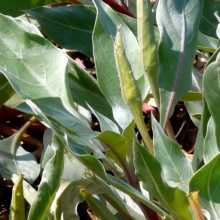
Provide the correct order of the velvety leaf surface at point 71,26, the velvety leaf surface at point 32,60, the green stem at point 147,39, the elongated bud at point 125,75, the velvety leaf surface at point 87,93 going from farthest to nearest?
the velvety leaf surface at point 71,26 < the velvety leaf surface at point 87,93 < the velvety leaf surface at point 32,60 < the green stem at point 147,39 < the elongated bud at point 125,75

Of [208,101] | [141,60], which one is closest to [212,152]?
[208,101]

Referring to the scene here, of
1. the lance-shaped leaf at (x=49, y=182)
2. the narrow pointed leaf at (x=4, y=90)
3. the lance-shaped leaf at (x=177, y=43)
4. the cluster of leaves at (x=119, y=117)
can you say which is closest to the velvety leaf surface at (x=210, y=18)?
the cluster of leaves at (x=119, y=117)

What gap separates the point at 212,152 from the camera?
1086 mm

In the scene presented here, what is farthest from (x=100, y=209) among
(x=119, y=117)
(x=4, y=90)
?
(x=4, y=90)

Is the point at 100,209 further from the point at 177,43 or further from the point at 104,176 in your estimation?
the point at 177,43

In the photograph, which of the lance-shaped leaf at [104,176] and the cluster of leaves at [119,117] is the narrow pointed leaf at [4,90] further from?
the lance-shaped leaf at [104,176]

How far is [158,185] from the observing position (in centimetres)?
100

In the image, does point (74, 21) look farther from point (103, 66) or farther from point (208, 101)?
point (208, 101)

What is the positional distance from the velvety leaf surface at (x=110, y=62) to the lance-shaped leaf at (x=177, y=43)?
0.15 ft

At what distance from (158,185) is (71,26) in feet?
2.04

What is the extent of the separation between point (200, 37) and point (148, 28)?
359 mm

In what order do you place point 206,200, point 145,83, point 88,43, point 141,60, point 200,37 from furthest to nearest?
1. point 88,43
2. point 200,37
3. point 145,83
4. point 141,60
5. point 206,200

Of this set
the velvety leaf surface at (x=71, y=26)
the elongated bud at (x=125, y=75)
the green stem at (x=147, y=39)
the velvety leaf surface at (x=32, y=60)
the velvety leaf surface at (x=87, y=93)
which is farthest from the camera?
the velvety leaf surface at (x=71, y=26)

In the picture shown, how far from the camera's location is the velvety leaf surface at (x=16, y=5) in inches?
60.0
